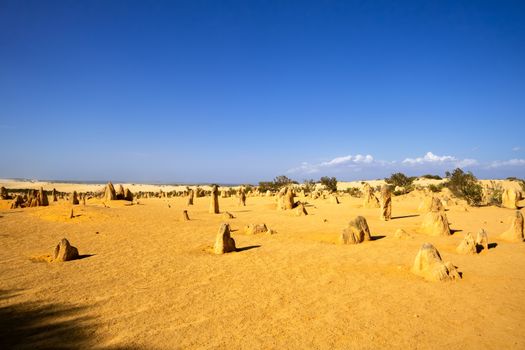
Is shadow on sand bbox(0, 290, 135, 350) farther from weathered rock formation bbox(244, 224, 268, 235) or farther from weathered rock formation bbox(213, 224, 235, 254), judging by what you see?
weathered rock formation bbox(244, 224, 268, 235)

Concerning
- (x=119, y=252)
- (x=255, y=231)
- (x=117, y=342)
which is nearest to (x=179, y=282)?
(x=117, y=342)

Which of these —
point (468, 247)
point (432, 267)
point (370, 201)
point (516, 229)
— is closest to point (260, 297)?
point (432, 267)

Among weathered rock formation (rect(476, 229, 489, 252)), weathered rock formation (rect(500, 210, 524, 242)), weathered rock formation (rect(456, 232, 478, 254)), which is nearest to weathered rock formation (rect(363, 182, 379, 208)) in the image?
weathered rock formation (rect(500, 210, 524, 242))

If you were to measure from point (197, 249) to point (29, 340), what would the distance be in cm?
696

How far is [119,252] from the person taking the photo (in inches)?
472

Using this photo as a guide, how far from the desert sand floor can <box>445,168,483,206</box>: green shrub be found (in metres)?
14.3

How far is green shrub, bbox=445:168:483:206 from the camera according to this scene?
26.2 m

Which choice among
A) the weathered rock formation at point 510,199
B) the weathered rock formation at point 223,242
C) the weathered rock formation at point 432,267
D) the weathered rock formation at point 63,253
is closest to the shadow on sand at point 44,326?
the weathered rock formation at point 63,253

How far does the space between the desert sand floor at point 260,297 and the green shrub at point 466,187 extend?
14.3 metres

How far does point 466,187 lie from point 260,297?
1015 inches

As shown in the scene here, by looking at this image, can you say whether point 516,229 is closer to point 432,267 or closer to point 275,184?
point 432,267

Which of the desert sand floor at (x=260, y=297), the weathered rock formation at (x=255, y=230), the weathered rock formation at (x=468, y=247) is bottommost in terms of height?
the desert sand floor at (x=260, y=297)

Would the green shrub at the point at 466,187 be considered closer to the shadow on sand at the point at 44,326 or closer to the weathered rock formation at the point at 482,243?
the weathered rock formation at the point at 482,243

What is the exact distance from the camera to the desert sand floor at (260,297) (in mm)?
5629
